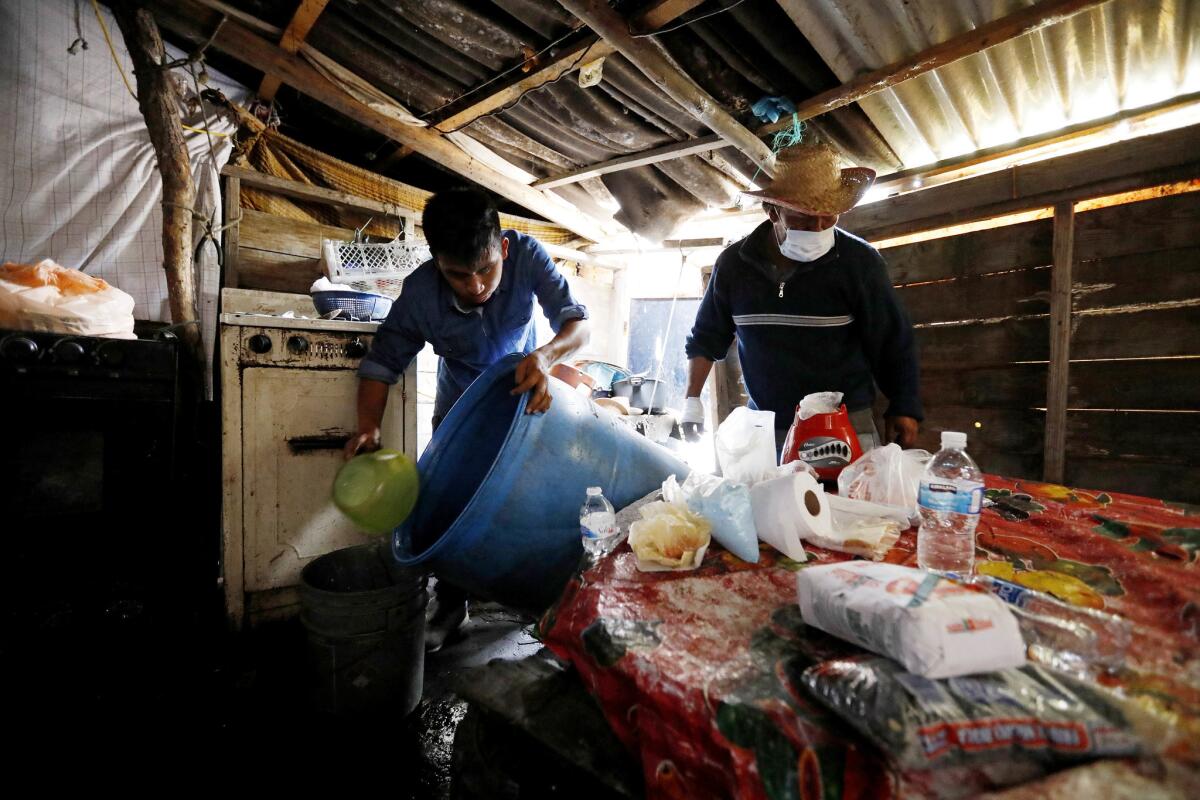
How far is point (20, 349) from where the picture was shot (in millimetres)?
1611

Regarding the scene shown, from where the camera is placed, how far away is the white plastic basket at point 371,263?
3672 mm

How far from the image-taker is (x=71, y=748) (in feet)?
4.83

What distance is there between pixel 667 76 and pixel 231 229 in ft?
11.0

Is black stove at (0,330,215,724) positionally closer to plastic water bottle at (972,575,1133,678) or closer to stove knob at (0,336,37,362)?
stove knob at (0,336,37,362)

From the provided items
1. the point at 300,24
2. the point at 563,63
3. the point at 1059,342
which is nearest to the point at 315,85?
the point at 300,24

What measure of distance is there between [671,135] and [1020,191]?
225 centimetres

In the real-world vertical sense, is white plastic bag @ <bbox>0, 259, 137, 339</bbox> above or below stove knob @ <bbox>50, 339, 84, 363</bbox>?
above

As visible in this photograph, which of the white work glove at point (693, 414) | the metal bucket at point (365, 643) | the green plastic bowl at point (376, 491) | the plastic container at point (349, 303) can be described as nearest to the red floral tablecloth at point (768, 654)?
the green plastic bowl at point (376, 491)

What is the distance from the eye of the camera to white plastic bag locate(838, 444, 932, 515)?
4.44 ft

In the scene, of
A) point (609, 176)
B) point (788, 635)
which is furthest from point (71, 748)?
point (609, 176)

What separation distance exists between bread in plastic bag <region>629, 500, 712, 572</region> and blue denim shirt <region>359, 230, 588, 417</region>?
1.30 metres

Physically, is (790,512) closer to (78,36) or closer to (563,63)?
(563,63)

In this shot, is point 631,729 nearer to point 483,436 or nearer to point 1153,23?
point 483,436

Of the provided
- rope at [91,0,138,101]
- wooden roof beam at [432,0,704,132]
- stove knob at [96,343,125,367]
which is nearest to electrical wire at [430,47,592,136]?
wooden roof beam at [432,0,704,132]
